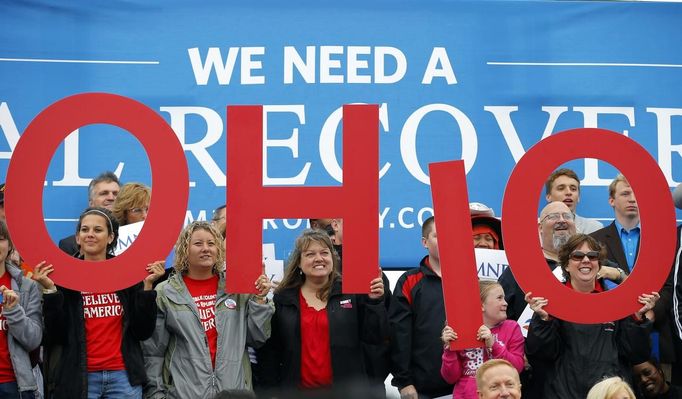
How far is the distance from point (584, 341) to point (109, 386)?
245cm

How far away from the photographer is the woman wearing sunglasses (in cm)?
582

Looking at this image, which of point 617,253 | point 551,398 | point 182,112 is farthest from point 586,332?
point 182,112

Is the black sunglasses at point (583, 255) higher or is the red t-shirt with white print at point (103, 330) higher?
the black sunglasses at point (583, 255)

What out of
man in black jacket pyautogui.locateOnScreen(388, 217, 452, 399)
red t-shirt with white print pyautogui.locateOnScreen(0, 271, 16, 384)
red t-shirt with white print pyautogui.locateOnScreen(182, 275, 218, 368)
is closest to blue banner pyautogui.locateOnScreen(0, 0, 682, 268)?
man in black jacket pyautogui.locateOnScreen(388, 217, 452, 399)

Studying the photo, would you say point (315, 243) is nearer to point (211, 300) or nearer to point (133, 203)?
point (211, 300)

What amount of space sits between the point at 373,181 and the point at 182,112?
108 inches

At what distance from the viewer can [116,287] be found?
18.3 ft

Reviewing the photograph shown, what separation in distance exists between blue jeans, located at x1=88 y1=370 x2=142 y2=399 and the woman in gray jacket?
0.17 metres

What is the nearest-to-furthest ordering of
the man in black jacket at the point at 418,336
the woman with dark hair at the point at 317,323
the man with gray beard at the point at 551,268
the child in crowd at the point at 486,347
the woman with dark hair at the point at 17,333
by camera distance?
the woman with dark hair at the point at 17,333 → the child in crowd at the point at 486,347 → the woman with dark hair at the point at 317,323 → the man with gray beard at the point at 551,268 → the man in black jacket at the point at 418,336

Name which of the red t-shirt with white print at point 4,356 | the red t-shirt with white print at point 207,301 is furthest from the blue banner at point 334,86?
the red t-shirt with white print at point 4,356

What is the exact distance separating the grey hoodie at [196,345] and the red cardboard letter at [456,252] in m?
0.95

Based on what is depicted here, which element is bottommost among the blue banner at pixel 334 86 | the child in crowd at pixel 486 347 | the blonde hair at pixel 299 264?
the child in crowd at pixel 486 347

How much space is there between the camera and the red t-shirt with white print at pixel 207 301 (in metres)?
5.86

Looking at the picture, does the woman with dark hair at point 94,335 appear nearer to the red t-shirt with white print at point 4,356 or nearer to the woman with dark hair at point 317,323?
the red t-shirt with white print at point 4,356
